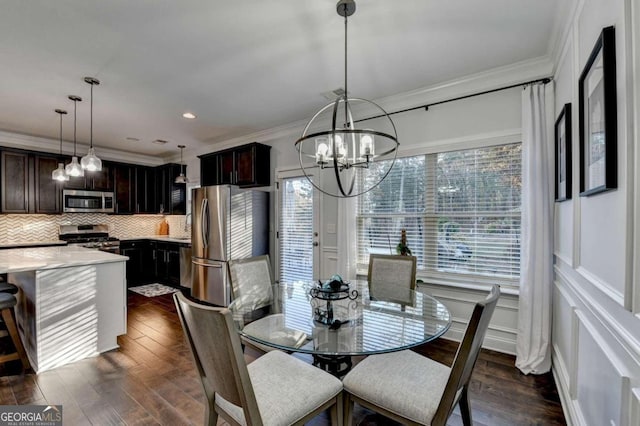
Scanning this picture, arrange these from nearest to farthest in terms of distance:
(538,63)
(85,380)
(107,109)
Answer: (85,380), (538,63), (107,109)

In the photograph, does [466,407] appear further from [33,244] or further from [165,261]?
[33,244]

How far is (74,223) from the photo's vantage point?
5516mm

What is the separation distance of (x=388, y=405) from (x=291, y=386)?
469 mm

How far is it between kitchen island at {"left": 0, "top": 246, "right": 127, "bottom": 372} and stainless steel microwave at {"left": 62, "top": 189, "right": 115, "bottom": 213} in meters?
2.55

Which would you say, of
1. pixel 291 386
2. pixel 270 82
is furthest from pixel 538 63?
pixel 291 386

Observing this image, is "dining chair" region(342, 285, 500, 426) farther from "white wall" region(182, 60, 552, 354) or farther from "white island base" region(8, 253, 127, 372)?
"white island base" region(8, 253, 127, 372)

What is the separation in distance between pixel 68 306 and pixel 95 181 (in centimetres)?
363

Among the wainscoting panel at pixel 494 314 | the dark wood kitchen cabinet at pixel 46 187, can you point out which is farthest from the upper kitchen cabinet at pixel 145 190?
the wainscoting panel at pixel 494 314

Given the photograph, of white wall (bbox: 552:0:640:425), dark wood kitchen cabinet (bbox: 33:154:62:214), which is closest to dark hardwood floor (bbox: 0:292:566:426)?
white wall (bbox: 552:0:640:425)

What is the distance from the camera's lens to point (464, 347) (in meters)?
1.26

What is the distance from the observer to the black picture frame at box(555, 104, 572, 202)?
1.96m

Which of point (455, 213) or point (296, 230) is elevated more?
point (455, 213)

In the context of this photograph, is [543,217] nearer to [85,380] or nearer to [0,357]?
[85,380]

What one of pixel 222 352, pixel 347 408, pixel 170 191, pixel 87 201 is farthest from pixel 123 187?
pixel 347 408
